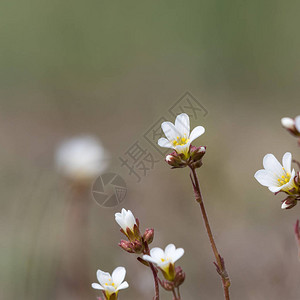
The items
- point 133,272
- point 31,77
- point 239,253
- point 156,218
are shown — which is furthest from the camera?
point 31,77

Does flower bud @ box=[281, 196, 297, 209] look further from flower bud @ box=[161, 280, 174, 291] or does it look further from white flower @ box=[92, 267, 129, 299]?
white flower @ box=[92, 267, 129, 299]

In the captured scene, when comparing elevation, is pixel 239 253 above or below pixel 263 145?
below

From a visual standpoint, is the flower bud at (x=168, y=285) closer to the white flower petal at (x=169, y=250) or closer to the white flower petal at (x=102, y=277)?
the white flower petal at (x=169, y=250)

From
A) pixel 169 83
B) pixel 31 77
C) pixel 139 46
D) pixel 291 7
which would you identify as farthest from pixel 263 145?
pixel 31 77

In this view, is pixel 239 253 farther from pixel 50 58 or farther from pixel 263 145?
pixel 50 58

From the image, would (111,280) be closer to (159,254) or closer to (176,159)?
(159,254)
